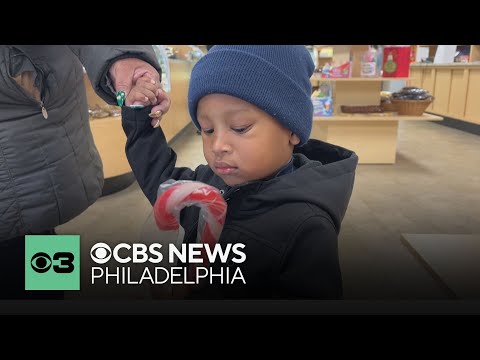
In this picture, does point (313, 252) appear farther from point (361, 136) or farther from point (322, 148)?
point (361, 136)

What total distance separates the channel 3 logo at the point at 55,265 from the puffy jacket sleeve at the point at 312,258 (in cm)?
41

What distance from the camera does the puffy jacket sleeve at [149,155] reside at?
2.59ft

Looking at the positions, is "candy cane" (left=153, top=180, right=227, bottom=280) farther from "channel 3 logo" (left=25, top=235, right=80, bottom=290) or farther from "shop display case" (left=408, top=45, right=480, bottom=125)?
"shop display case" (left=408, top=45, right=480, bottom=125)

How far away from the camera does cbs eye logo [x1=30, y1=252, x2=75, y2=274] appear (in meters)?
0.87

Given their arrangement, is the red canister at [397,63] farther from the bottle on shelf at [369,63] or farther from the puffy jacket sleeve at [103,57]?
the puffy jacket sleeve at [103,57]

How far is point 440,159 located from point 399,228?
1480 millimetres

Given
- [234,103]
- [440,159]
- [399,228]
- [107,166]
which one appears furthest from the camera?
[440,159]

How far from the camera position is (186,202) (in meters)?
0.77

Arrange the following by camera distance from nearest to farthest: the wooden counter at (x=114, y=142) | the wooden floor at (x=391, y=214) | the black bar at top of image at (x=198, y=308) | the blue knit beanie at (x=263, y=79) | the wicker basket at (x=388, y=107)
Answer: the blue knit beanie at (x=263, y=79), the black bar at top of image at (x=198, y=308), the wooden floor at (x=391, y=214), the wooden counter at (x=114, y=142), the wicker basket at (x=388, y=107)

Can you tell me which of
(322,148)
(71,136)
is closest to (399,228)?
(322,148)

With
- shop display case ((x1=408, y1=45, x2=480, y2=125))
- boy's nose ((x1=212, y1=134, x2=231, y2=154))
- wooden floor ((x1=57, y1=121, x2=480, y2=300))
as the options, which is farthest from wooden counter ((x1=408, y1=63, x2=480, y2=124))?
boy's nose ((x1=212, y1=134, x2=231, y2=154))

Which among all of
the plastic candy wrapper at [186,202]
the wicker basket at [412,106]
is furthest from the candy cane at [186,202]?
the wicker basket at [412,106]

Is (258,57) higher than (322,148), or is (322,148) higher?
(258,57)
